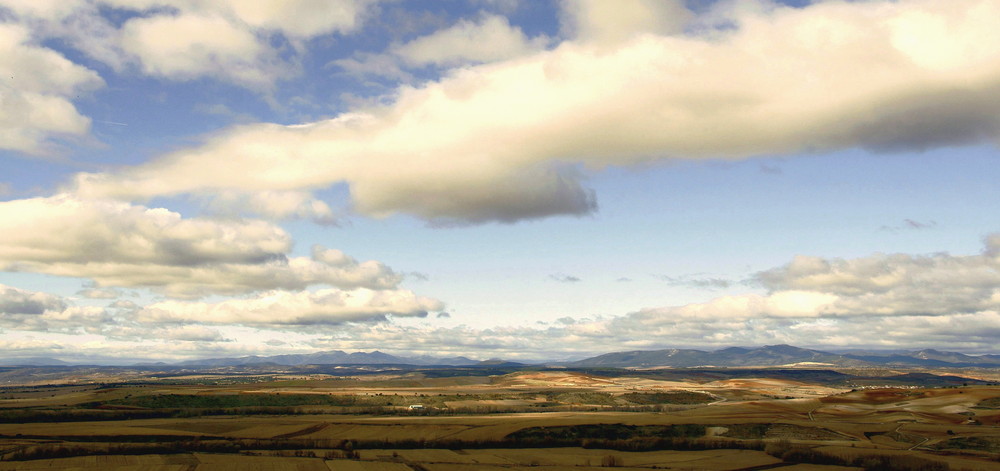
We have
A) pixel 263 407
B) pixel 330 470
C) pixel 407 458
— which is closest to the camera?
pixel 330 470

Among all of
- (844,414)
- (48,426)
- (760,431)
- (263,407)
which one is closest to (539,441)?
(760,431)

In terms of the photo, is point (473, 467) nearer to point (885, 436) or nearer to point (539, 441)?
point (539, 441)

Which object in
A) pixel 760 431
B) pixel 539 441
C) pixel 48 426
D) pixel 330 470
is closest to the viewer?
pixel 330 470

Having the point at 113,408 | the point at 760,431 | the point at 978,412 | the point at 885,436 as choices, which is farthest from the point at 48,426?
the point at 978,412

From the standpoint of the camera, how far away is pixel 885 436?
4397 inches

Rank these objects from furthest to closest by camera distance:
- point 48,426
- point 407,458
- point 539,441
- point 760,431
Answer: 1. point 48,426
2. point 760,431
3. point 539,441
4. point 407,458

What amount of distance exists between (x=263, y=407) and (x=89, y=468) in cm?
11582

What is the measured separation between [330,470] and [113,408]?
129 metres

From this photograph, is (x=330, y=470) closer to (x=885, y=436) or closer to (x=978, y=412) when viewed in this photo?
(x=885, y=436)

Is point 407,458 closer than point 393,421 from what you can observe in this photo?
Yes

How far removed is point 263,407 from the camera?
7387 inches

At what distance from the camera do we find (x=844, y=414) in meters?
148

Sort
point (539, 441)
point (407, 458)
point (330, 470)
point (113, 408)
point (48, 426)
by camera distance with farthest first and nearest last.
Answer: point (113, 408) → point (48, 426) → point (539, 441) → point (407, 458) → point (330, 470)

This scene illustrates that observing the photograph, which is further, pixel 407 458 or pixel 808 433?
pixel 808 433
